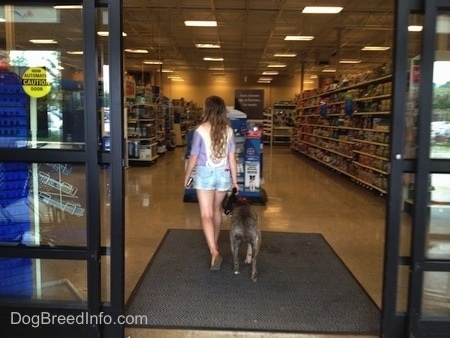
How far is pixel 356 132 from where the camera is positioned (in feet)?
33.6

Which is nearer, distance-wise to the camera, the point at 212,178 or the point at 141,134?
the point at 212,178

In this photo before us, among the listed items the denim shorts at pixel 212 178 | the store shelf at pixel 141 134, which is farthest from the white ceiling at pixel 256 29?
the denim shorts at pixel 212 178

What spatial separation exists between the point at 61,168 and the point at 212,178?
5.31ft

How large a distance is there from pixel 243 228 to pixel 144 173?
312 inches

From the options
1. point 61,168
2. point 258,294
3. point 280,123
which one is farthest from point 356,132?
point 280,123

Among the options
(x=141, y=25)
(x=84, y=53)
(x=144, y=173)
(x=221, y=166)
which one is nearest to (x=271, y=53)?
(x=141, y=25)

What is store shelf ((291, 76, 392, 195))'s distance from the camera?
8336 millimetres

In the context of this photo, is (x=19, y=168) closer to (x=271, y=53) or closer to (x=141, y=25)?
(x=141, y=25)

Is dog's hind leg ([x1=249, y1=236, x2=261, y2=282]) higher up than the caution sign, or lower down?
lower down

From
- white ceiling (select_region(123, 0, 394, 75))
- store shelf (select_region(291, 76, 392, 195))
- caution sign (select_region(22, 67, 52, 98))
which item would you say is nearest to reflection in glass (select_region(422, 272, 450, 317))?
caution sign (select_region(22, 67, 52, 98))

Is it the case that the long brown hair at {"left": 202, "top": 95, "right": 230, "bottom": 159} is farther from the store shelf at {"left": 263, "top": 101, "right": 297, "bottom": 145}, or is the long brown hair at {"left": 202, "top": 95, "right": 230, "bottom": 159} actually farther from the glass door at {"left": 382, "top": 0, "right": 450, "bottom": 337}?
the store shelf at {"left": 263, "top": 101, "right": 297, "bottom": 145}

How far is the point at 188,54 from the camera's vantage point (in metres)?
22.7

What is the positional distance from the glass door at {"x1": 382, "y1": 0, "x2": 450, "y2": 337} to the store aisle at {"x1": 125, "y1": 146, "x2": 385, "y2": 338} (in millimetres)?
820

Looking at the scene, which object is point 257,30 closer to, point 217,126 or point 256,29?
point 256,29
